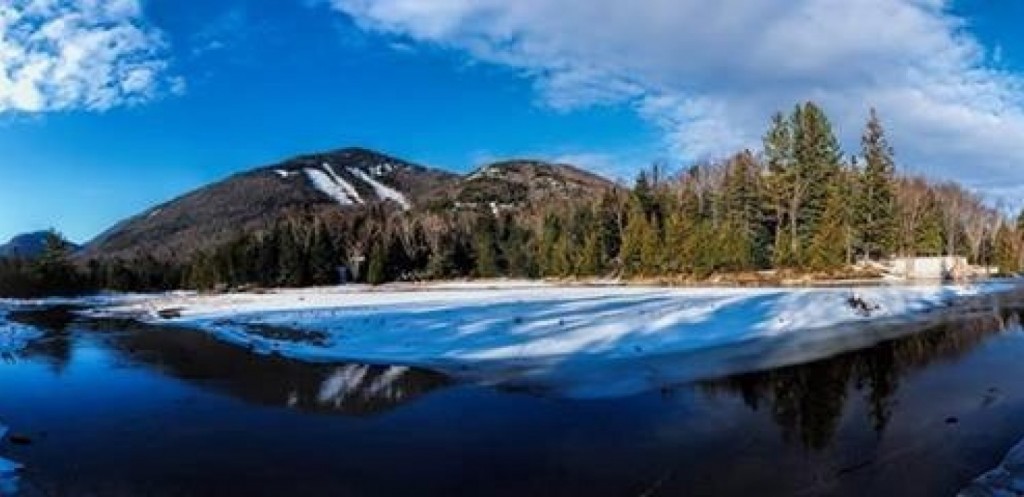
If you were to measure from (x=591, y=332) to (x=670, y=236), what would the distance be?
66769 mm

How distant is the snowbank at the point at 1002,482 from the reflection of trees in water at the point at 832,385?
9.17ft

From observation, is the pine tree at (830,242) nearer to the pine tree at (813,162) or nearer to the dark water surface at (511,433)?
the pine tree at (813,162)

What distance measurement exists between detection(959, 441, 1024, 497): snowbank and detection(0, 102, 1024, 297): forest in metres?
77.3

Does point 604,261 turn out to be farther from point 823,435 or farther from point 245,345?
point 823,435

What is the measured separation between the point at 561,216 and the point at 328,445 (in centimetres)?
11280

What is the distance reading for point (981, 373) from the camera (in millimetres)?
24688

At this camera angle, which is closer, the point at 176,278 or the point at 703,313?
the point at 703,313

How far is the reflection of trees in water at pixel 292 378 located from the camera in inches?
878

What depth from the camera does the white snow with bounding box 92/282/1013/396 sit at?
2780 cm

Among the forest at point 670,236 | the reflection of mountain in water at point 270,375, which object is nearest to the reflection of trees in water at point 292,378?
the reflection of mountain in water at point 270,375

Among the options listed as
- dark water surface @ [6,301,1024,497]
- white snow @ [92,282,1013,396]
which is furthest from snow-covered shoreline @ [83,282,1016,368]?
dark water surface @ [6,301,1024,497]

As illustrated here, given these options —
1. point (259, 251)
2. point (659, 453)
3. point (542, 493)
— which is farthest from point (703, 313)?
point (259, 251)


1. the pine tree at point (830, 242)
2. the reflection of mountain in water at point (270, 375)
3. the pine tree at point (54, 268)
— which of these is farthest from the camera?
the pine tree at point (54, 268)

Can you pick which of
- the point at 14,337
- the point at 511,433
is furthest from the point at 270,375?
the point at 14,337
